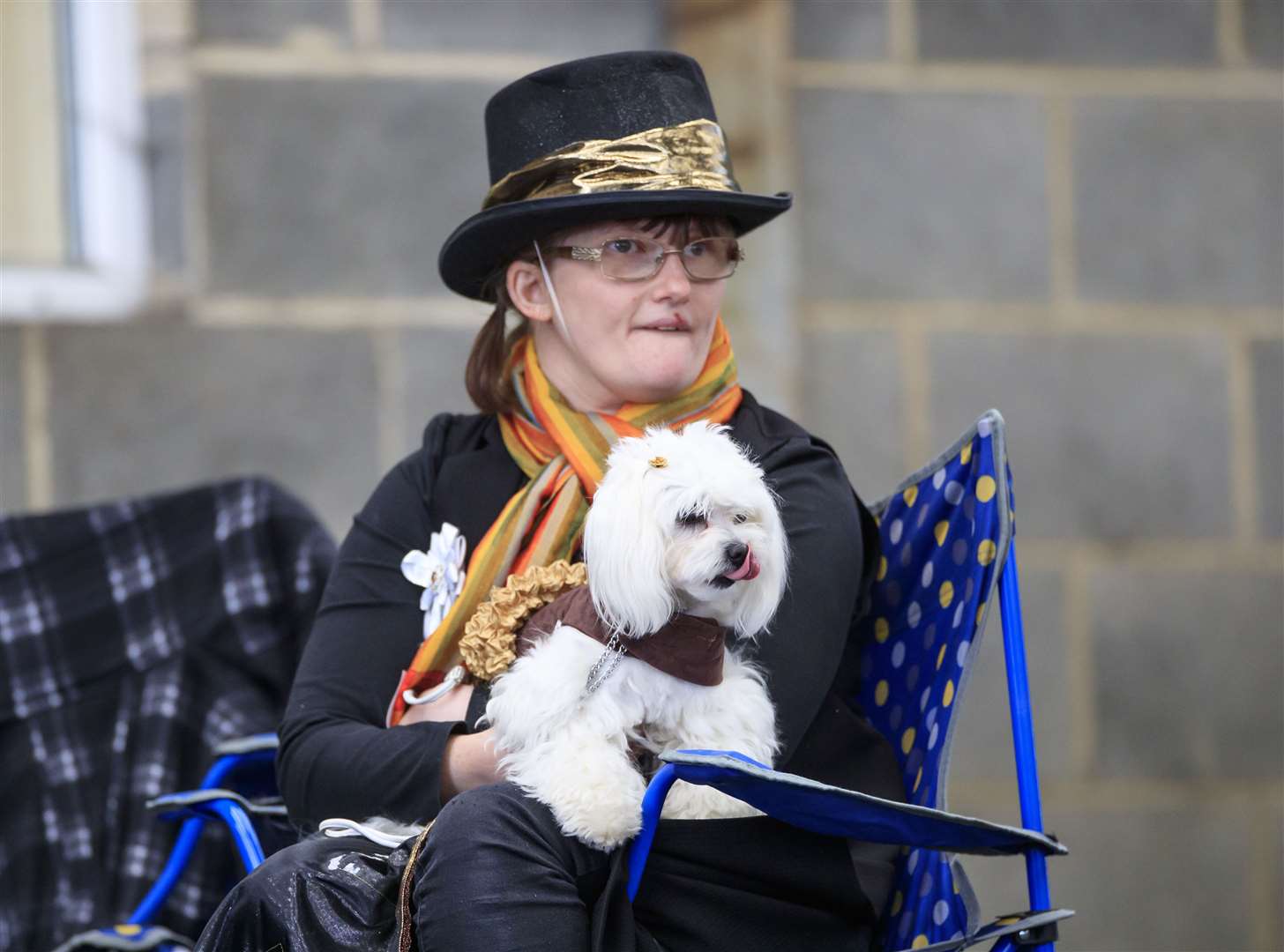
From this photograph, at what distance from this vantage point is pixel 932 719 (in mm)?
2086

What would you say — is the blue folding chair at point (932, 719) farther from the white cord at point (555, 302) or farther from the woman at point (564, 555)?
the white cord at point (555, 302)

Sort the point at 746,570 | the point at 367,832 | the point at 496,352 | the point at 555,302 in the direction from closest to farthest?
the point at 746,570
the point at 367,832
the point at 555,302
the point at 496,352

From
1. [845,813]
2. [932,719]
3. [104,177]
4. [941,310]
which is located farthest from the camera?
[941,310]

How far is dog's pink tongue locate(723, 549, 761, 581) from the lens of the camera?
1.80m

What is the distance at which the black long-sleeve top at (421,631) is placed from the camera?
2029 mm

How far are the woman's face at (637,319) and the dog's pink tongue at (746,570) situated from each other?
477 millimetres

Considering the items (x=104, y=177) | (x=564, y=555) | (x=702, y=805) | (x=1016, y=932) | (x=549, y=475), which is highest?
(x=104, y=177)

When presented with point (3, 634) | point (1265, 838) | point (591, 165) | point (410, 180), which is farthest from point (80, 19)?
point (1265, 838)

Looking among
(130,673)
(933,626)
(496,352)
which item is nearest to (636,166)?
(496,352)

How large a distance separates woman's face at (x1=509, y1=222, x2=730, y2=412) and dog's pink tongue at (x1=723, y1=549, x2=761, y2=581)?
477mm

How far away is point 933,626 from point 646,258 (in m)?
0.66

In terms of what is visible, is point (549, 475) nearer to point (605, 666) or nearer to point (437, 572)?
point (437, 572)

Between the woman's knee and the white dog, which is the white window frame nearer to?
the white dog

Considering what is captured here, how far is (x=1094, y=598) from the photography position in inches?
158
